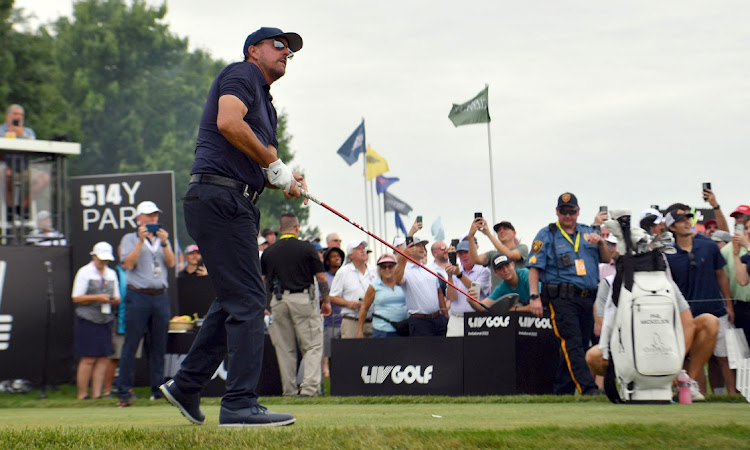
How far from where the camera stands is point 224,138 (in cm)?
609

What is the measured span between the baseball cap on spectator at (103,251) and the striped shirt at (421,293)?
3690 mm

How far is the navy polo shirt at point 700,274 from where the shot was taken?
11070 millimetres

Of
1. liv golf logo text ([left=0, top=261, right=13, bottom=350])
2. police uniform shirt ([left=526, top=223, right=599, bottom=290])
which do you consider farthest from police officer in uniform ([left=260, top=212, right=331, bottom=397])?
liv golf logo text ([left=0, top=261, right=13, bottom=350])

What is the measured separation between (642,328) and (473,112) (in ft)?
34.7

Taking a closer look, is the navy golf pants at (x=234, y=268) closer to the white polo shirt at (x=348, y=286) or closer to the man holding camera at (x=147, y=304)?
the man holding camera at (x=147, y=304)

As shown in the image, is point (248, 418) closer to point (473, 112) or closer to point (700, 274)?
point (700, 274)

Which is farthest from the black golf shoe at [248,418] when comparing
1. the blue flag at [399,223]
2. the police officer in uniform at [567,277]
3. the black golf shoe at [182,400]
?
the blue flag at [399,223]

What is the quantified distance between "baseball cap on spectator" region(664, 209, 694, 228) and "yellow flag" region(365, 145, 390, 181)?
15448 millimetres

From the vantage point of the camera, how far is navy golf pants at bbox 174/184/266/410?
19.8ft

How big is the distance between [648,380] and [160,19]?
59586mm

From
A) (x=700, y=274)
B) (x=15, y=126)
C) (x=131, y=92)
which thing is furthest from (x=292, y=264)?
(x=131, y=92)

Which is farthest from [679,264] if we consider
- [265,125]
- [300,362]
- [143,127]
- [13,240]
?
[143,127]

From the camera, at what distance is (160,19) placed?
65.2m

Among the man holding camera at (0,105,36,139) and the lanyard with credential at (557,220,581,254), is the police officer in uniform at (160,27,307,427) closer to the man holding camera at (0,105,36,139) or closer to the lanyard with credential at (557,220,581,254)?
the lanyard with credential at (557,220,581,254)
